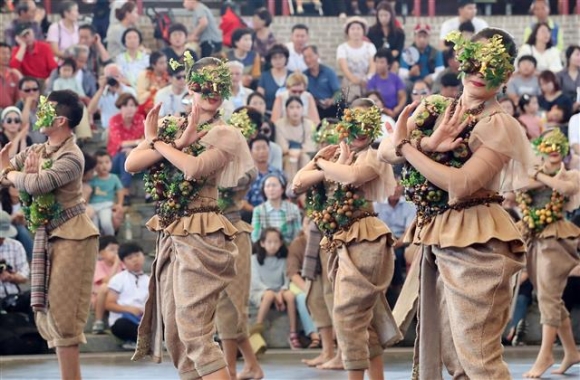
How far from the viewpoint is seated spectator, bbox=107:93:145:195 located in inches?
611

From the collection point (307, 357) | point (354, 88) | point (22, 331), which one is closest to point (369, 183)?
point (307, 357)

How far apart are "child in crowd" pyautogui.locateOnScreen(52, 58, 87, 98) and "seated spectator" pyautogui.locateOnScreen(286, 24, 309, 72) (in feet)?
9.67

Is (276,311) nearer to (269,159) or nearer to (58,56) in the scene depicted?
(269,159)

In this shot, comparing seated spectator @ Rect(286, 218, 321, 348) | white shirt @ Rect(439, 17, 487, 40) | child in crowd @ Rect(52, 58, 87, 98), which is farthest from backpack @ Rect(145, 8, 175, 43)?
seated spectator @ Rect(286, 218, 321, 348)

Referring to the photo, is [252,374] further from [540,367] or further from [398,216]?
[398,216]

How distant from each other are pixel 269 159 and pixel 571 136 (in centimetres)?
344

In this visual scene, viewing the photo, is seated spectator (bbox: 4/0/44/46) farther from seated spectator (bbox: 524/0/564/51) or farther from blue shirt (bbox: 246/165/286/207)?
seated spectator (bbox: 524/0/564/51)

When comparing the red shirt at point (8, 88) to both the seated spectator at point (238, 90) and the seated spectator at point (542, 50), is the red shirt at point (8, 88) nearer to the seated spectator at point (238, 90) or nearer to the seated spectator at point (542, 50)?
the seated spectator at point (238, 90)

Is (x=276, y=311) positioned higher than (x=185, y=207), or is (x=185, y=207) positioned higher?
(x=185, y=207)

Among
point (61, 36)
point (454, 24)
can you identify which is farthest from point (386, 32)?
point (61, 36)

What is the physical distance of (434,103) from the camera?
750 centimetres

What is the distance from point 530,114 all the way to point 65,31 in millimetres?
6092

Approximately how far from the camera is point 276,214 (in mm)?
13945

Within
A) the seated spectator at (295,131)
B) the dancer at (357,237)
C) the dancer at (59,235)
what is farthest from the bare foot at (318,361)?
the seated spectator at (295,131)
